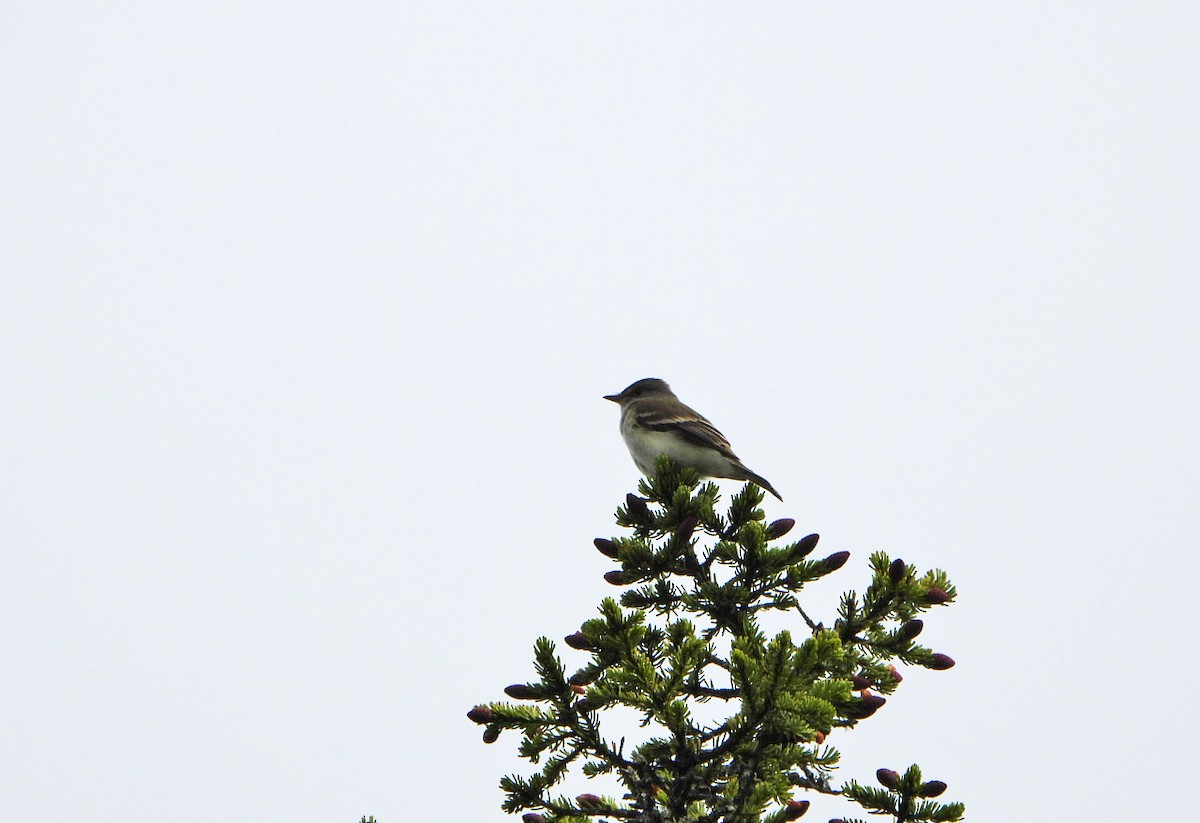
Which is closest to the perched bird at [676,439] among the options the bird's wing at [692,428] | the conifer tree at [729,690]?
the bird's wing at [692,428]

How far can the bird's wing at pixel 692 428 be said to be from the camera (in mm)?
10492

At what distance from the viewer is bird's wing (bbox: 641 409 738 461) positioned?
1049 cm

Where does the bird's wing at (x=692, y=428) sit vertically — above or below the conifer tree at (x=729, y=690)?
above

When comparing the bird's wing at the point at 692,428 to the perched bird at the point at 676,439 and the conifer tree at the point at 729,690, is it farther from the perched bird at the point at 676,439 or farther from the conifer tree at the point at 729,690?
the conifer tree at the point at 729,690

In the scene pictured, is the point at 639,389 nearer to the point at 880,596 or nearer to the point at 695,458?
the point at 695,458

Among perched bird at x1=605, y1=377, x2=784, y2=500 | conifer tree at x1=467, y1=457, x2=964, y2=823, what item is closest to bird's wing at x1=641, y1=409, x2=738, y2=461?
perched bird at x1=605, y1=377, x2=784, y2=500

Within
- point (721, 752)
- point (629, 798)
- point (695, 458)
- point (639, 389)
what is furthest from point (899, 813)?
point (639, 389)

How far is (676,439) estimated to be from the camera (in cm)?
1072

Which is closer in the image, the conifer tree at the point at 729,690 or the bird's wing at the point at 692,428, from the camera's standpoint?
the conifer tree at the point at 729,690

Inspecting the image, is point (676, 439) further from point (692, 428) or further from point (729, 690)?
point (729, 690)

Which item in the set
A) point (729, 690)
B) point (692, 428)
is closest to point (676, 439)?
point (692, 428)

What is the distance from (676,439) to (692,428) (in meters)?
0.19

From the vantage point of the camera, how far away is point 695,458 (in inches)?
421

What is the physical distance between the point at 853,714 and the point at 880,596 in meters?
0.68
